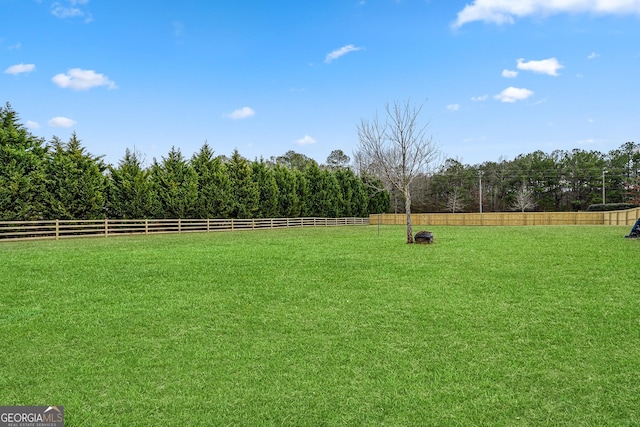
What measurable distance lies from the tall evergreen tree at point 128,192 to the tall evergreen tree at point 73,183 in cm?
163

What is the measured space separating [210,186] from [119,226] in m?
6.88

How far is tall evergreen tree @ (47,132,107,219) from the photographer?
18.6 metres

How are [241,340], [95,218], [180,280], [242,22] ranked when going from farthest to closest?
[95,218] → [242,22] → [180,280] → [241,340]

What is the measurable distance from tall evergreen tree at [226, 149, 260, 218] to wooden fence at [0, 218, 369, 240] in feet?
4.46

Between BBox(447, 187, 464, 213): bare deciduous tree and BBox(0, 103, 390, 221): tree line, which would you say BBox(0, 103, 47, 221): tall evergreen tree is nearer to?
BBox(0, 103, 390, 221): tree line

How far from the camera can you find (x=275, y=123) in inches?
1045

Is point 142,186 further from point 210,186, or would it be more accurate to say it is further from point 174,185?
point 210,186

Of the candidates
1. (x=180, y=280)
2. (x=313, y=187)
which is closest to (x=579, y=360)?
(x=180, y=280)

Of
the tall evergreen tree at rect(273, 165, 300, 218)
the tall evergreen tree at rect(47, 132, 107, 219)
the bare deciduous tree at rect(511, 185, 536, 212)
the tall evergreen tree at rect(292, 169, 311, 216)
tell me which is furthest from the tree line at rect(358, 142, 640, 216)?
the tall evergreen tree at rect(47, 132, 107, 219)

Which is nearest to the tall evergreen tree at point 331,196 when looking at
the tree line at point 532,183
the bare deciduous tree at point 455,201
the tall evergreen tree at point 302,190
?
the tall evergreen tree at point 302,190

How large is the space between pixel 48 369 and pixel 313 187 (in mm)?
31467

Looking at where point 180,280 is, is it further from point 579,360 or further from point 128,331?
point 579,360

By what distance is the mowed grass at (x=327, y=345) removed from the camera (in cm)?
279

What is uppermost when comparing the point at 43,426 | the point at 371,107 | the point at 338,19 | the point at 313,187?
the point at 338,19
